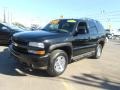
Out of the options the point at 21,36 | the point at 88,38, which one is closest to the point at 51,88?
the point at 21,36

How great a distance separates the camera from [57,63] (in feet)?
27.6

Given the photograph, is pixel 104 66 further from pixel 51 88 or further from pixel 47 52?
pixel 51 88

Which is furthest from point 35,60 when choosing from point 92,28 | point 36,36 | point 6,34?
point 6,34

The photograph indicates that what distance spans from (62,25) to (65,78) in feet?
7.43

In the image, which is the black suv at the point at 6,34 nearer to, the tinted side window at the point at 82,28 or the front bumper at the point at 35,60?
the tinted side window at the point at 82,28

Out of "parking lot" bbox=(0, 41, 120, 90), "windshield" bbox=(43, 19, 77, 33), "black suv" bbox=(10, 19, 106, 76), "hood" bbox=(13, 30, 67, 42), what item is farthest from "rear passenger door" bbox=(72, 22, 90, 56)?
"hood" bbox=(13, 30, 67, 42)

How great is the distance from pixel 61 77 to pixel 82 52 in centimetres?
186

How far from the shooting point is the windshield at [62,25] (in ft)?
30.9

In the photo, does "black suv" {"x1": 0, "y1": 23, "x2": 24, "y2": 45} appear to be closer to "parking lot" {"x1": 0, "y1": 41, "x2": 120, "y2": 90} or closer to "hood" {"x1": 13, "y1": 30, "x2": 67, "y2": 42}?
"parking lot" {"x1": 0, "y1": 41, "x2": 120, "y2": 90}

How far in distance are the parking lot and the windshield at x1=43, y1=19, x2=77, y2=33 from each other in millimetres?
1393

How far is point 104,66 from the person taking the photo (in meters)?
10.7

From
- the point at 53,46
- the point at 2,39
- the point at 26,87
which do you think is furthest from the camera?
the point at 2,39

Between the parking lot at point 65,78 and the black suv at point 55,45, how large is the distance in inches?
16.2

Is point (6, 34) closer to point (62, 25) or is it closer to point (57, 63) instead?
point (62, 25)
